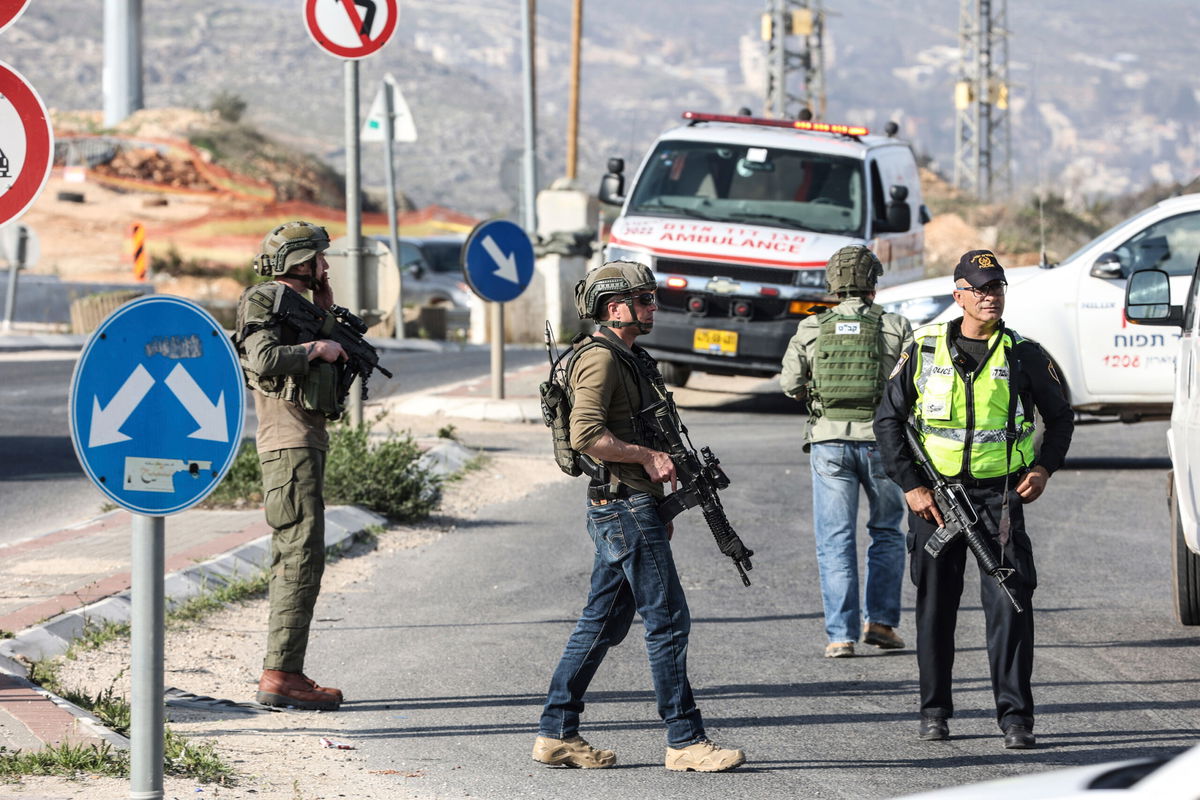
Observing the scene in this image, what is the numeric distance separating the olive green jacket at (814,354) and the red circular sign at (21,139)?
3454 millimetres

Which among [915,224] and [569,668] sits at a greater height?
[915,224]

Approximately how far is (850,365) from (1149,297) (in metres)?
1.36

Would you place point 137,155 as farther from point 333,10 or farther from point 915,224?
point 333,10

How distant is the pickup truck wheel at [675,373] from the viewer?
17547 millimetres

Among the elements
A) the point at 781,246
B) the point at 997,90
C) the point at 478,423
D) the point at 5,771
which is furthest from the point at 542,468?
the point at 997,90

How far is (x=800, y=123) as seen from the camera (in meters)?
17.5

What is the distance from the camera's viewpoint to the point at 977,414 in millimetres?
6391

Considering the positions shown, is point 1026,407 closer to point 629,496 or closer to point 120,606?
point 629,496

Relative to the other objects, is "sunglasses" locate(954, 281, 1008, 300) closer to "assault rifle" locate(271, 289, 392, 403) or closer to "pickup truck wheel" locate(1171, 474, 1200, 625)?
"assault rifle" locate(271, 289, 392, 403)

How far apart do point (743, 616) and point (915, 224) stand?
1036cm

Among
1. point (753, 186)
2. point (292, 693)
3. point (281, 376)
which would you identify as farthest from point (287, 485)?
point (753, 186)

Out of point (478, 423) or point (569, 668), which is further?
point (478, 423)

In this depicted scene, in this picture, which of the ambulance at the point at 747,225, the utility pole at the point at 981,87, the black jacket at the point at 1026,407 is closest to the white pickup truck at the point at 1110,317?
→ the ambulance at the point at 747,225

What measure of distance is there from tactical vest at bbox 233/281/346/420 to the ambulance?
9116 millimetres
